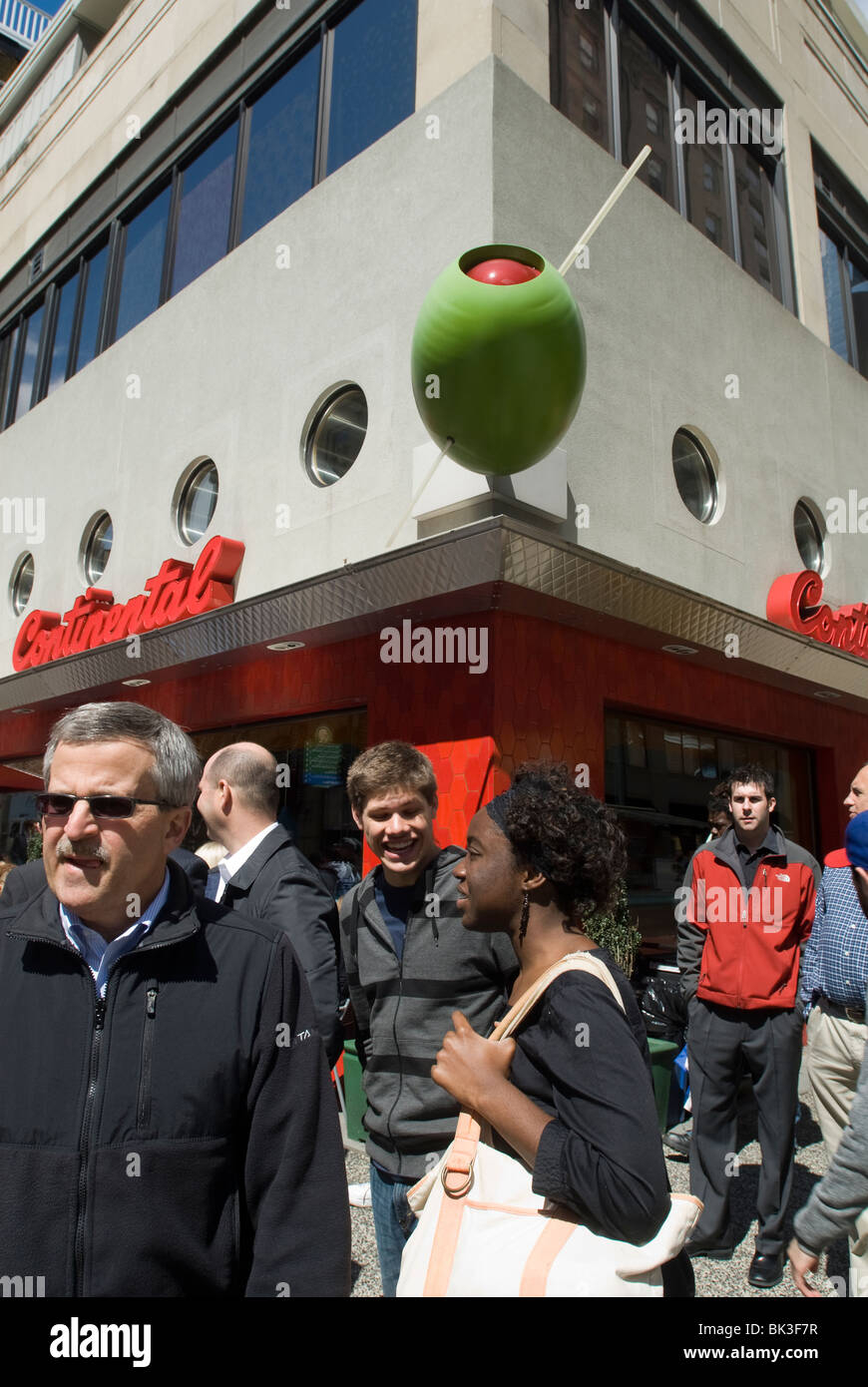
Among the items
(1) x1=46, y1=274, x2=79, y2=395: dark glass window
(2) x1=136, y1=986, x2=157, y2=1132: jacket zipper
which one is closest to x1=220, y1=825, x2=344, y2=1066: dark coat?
(2) x1=136, y1=986, x2=157, y2=1132: jacket zipper

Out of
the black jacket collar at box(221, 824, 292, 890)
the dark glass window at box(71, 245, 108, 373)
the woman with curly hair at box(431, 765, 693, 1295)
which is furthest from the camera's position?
the dark glass window at box(71, 245, 108, 373)

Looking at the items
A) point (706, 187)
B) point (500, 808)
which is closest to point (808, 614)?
point (706, 187)

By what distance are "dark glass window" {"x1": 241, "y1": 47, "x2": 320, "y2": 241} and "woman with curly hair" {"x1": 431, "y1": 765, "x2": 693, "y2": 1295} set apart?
28.6 feet

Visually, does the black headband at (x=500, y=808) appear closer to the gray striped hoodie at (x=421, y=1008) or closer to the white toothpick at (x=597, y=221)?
the gray striped hoodie at (x=421, y=1008)

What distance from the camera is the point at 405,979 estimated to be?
2.76 meters

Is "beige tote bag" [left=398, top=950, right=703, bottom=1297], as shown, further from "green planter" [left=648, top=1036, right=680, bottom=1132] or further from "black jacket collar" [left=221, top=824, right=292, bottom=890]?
"green planter" [left=648, top=1036, right=680, bottom=1132]

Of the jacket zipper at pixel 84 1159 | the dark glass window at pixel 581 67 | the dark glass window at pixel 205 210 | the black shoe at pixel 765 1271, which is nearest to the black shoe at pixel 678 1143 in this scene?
the black shoe at pixel 765 1271

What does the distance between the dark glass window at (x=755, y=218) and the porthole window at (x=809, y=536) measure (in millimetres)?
2680

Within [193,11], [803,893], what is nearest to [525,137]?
[803,893]

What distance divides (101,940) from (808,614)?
8.57 meters

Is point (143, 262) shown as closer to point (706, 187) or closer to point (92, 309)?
point (92, 309)

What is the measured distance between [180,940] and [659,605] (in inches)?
220

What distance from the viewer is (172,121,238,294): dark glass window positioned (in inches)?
405

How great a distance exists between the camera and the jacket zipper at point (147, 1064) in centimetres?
164
